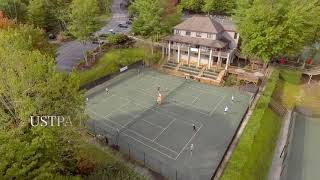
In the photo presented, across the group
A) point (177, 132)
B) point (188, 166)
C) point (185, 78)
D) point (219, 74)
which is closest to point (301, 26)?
point (219, 74)

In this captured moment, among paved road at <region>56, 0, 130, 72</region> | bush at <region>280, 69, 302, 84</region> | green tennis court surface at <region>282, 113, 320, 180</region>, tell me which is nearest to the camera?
green tennis court surface at <region>282, 113, 320, 180</region>

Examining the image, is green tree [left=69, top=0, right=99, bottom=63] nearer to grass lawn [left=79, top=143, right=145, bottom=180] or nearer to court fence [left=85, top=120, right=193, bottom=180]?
court fence [left=85, top=120, right=193, bottom=180]

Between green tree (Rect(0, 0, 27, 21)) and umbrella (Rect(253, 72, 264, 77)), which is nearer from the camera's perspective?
umbrella (Rect(253, 72, 264, 77))

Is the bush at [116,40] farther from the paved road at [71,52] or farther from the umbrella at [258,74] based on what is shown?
the umbrella at [258,74]

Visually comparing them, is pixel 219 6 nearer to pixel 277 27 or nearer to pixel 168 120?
pixel 277 27

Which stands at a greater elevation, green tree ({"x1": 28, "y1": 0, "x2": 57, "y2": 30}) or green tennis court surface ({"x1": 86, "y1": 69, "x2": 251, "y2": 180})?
green tree ({"x1": 28, "y1": 0, "x2": 57, "y2": 30})

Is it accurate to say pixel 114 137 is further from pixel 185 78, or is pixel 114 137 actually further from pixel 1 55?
pixel 185 78

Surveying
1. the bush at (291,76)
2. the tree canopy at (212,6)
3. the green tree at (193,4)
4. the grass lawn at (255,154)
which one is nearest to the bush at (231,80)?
the bush at (291,76)

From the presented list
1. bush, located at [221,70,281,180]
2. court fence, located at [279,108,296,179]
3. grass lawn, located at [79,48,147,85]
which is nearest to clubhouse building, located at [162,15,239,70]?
grass lawn, located at [79,48,147,85]
